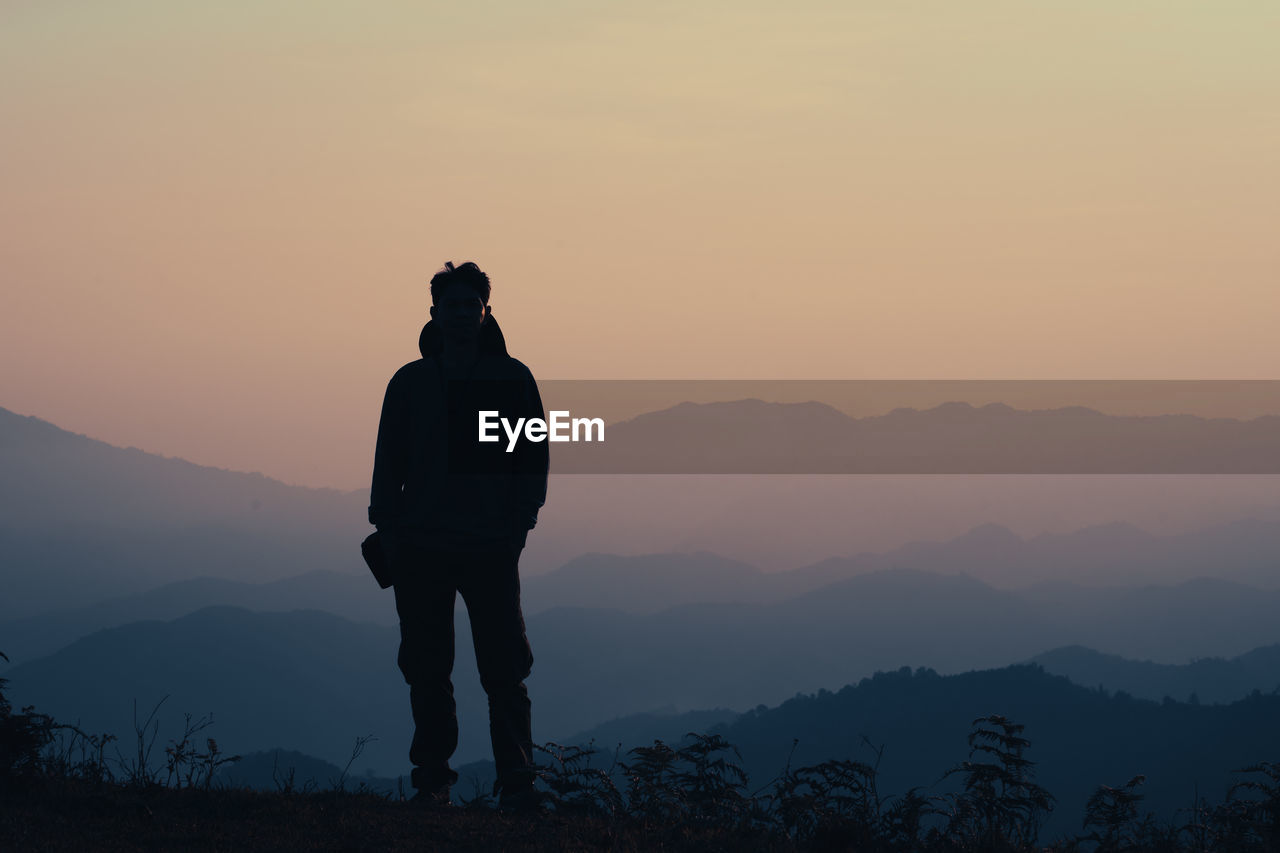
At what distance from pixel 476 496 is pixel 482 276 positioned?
126cm

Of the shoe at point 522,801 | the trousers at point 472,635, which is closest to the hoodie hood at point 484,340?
the trousers at point 472,635

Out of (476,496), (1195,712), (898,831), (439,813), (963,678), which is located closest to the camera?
(898,831)

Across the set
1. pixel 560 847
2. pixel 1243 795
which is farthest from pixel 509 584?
pixel 1243 795

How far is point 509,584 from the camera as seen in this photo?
6664 millimetres

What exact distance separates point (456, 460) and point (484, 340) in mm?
759

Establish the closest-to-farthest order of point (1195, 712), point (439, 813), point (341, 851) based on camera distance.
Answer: point (341, 851) < point (439, 813) < point (1195, 712)

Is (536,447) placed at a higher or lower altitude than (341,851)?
higher

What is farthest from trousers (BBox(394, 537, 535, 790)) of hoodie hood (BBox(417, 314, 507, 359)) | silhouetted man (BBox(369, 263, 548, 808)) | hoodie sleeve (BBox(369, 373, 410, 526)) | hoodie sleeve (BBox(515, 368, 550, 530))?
hoodie hood (BBox(417, 314, 507, 359))

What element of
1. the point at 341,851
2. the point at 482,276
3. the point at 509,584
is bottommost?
the point at 341,851

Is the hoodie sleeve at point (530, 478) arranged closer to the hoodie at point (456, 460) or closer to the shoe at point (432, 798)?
the hoodie at point (456, 460)

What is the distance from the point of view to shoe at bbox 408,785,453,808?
634cm

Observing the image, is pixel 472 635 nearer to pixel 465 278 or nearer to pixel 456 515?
pixel 456 515

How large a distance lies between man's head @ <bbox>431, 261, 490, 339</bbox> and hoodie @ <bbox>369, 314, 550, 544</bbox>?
20 centimetres

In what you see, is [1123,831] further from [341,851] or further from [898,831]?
[341,851]
